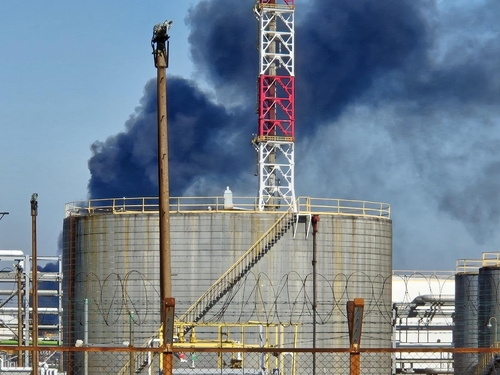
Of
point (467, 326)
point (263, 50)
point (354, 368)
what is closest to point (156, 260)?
point (263, 50)

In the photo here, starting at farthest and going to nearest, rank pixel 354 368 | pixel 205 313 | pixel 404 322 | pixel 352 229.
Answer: pixel 404 322 → pixel 352 229 → pixel 205 313 → pixel 354 368

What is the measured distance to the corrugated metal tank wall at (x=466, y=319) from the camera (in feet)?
195

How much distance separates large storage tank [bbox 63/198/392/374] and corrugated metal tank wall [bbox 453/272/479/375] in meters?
12.1

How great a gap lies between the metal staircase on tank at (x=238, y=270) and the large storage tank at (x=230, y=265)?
180 mm

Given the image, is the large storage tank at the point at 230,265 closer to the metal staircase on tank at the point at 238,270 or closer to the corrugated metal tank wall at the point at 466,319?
the metal staircase on tank at the point at 238,270

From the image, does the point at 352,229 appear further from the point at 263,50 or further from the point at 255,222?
the point at 263,50

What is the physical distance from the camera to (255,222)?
152 ft

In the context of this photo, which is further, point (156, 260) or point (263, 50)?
point (263, 50)

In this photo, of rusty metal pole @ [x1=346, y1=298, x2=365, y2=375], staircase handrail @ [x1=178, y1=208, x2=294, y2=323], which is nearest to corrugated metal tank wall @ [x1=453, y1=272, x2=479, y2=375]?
staircase handrail @ [x1=178, y1=208, x2=294, y2=323]

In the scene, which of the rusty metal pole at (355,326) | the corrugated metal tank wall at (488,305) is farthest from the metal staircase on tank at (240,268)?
the rusty metal pole at (355,326)

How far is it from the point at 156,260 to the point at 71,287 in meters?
5.59

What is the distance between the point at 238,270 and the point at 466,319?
1934 cm

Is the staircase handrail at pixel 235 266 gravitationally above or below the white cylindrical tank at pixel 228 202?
below

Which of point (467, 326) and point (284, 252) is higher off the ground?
point (284, 252)
